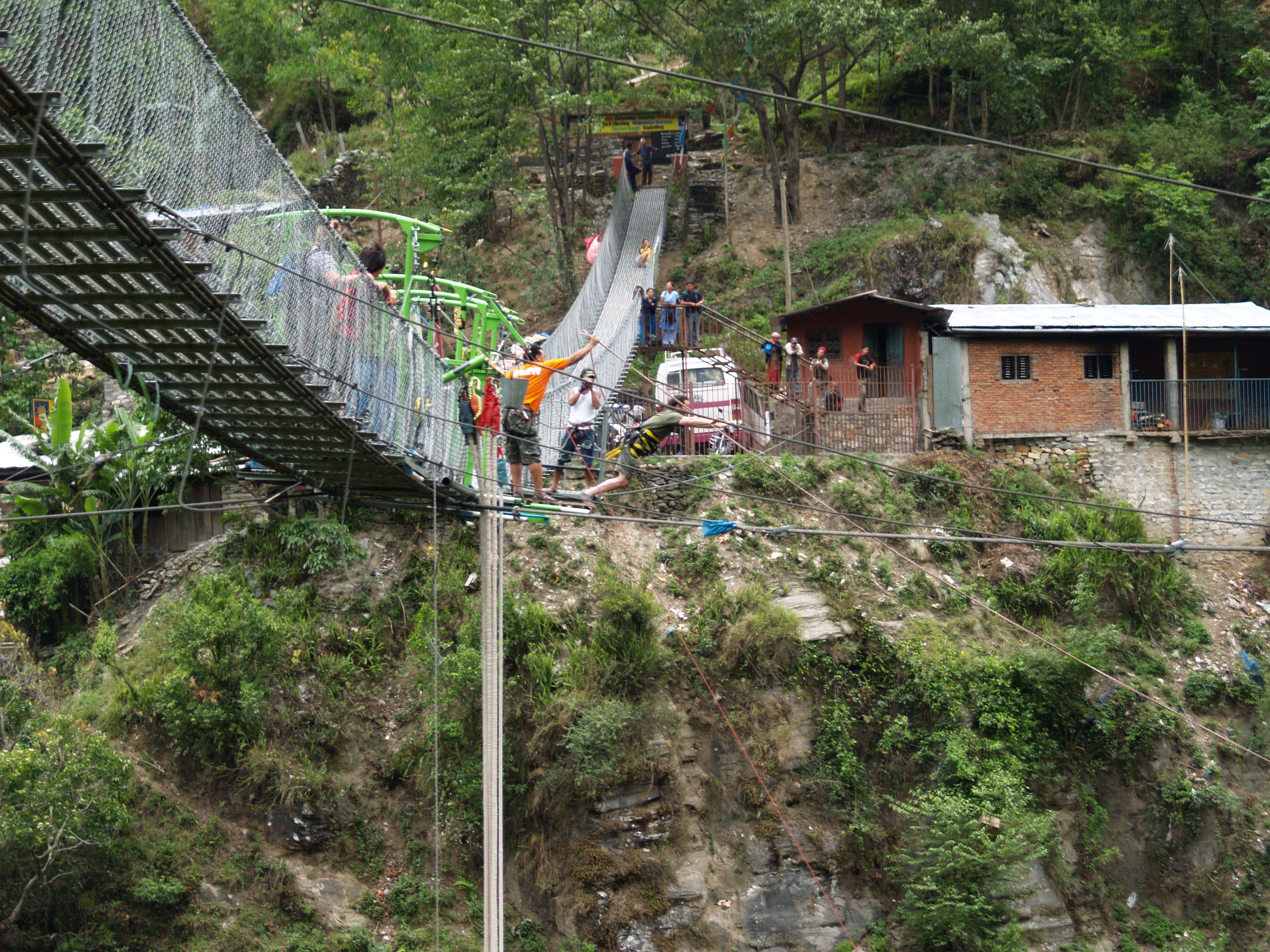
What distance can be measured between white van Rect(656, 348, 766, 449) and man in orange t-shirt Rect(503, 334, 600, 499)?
524 cm

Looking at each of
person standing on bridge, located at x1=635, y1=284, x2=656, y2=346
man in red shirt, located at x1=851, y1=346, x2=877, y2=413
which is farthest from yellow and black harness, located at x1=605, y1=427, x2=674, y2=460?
person standing on bridge, located at x1=635, y1=284, x2=656, y2=346

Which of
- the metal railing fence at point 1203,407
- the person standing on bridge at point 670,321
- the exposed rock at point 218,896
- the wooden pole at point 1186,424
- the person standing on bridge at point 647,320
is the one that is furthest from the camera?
the person standing on bridge at point 670,321

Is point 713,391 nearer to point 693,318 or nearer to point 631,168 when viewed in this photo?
point 693,318

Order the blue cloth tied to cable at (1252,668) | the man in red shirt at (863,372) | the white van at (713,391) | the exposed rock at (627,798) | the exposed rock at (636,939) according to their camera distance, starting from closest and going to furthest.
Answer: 1. the exposed rock at (636,939)
2. the exposed rock at (627,798)
3. the blue cloth tied to cable at (1252,668)
4. the white van at (713,391)
5. the man in red shirt at (863,372)

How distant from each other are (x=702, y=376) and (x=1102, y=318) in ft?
19.7

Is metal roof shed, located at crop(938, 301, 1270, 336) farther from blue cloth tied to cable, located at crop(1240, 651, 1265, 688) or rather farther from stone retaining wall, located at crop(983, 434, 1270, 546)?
blue cloth tied to cable, located at crop(1240, 651, 1265, 688)

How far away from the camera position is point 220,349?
8.28m

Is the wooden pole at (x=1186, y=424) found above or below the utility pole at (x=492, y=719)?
above

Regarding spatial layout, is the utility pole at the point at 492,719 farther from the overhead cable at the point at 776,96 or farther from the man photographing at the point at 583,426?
the overhead cable at the point at 776,96

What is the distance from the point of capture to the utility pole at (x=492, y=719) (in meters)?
9.37

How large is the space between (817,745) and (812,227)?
562 inches

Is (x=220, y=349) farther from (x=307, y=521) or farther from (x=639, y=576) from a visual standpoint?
(x=639, y=576)

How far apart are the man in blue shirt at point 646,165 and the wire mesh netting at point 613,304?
1.36 ft

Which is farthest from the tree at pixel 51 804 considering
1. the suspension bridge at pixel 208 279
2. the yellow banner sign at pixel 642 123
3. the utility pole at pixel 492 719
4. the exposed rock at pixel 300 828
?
the yellow banner sign at pixel 642 123
